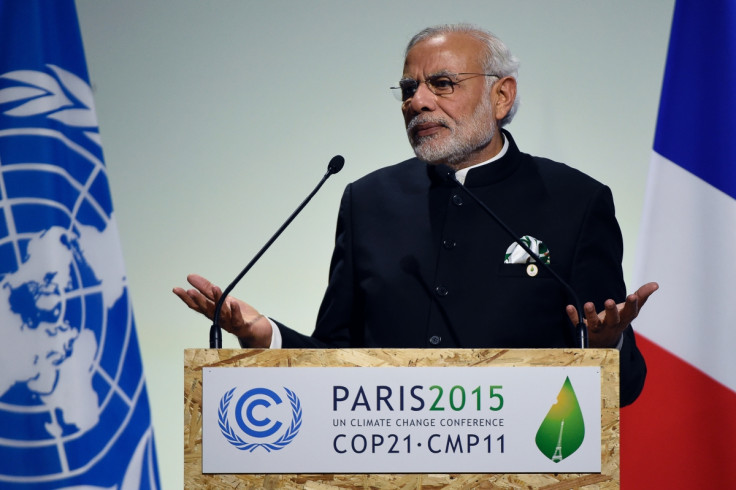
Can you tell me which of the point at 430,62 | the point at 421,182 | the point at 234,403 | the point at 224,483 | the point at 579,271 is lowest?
the point at 224,483

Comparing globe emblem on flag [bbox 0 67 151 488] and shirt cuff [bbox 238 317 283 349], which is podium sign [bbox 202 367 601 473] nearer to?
shirt cuff [bbox 238 317 283 349]

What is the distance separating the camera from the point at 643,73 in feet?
10.5

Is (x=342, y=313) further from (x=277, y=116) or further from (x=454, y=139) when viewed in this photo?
(x=277, y=116)

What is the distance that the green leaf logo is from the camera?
1458 mm

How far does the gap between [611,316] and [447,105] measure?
0.79 m

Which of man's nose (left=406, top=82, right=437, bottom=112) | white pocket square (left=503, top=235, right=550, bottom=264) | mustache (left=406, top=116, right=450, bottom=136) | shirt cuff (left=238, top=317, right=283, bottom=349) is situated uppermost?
man's nose (left=406, top=82, right=437, bottom=112)

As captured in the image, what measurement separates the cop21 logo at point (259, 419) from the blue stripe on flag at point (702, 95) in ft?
6.02

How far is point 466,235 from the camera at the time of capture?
223 cm

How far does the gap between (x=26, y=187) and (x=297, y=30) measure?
1.14m

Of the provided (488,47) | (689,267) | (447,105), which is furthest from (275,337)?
(689,267)

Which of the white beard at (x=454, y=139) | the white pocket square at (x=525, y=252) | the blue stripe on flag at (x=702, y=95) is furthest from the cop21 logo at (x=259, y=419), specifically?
the blue stripe on flag at (x=702, y=95)

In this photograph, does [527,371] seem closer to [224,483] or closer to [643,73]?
[224,483]

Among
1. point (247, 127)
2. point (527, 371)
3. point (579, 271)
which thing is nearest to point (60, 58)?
point (247, 127)

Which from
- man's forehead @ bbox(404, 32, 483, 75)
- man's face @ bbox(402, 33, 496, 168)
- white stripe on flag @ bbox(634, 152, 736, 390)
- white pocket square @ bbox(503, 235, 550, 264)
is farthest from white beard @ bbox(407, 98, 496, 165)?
white stripe on flag @ bbox(634, 152, 736, 390)
